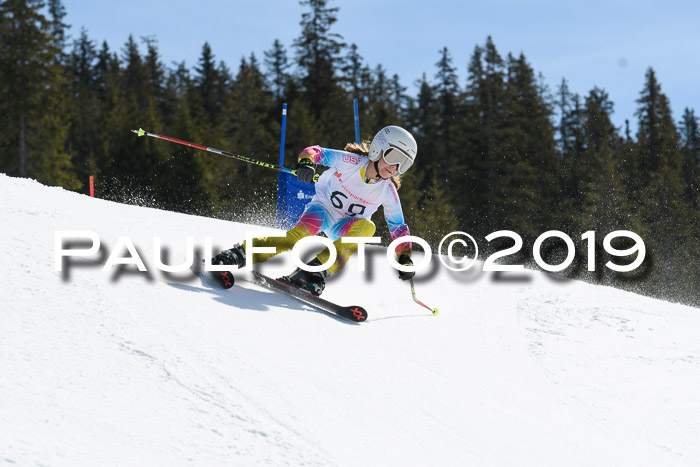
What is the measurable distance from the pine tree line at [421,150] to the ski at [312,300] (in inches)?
1002

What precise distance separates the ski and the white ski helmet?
1.25 m

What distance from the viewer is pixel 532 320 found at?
19.7 feet

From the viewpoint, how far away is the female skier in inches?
212

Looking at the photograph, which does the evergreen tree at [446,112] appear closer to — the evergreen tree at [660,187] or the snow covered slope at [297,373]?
the evergreen tree at [660,187]

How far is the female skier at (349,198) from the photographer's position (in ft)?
17.7

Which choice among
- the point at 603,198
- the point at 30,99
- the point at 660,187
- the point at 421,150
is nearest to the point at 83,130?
the point at 30,99

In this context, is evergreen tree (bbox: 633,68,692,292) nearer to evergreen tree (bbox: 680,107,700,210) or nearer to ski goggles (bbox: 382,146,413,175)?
evergreen tree (bbox: 680,107,700,210)

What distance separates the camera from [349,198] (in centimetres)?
565

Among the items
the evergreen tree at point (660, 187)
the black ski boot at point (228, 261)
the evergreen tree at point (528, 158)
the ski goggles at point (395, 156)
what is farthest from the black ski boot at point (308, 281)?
the evergreen tree at point (660, 187)

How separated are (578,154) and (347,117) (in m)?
17.9

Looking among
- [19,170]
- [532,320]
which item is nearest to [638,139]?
[19,170]

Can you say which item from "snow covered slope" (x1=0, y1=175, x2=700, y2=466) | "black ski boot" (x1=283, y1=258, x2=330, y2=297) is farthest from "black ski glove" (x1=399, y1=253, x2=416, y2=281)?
"black ski boot" (x1=283, y1=258, x2=330, y2=297)

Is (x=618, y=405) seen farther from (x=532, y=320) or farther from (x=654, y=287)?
(x=654, y=287)

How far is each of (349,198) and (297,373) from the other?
7.93ft
